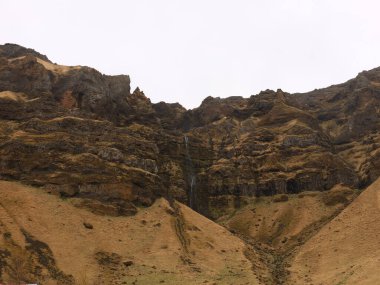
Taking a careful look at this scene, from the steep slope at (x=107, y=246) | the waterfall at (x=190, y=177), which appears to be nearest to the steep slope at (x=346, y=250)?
the steep slope at (x=107, y=246)

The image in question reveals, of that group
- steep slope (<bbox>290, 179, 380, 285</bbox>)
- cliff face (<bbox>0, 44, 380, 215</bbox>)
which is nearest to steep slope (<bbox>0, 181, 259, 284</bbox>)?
cliff face (<bbox>0, 44, 380, 215</bbox>)

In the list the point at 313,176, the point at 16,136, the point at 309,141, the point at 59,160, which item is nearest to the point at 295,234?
the point at 313,176

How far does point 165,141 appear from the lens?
342 feet

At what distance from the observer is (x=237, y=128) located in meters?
118

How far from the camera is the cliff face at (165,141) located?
77125 mm

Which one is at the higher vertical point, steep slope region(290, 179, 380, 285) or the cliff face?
the cliff face

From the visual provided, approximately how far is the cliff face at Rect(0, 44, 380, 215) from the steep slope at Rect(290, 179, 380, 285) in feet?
59.8

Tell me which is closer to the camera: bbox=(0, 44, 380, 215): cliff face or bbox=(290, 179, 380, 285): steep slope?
bbox=(290, 179, 380, 285): steep slope

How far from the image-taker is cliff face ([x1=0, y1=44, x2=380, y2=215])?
7712 cm

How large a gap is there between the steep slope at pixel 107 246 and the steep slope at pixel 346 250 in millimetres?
7526

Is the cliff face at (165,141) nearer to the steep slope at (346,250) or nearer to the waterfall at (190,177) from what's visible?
the waterfall at (190,177)

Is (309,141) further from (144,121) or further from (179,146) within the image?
(144,121)

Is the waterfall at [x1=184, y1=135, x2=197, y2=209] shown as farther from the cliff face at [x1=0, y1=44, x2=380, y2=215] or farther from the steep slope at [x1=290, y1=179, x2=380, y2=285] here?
the steep slope at [x1=290, y1=179, x2=380, y2=285]

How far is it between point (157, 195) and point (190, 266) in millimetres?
21313
